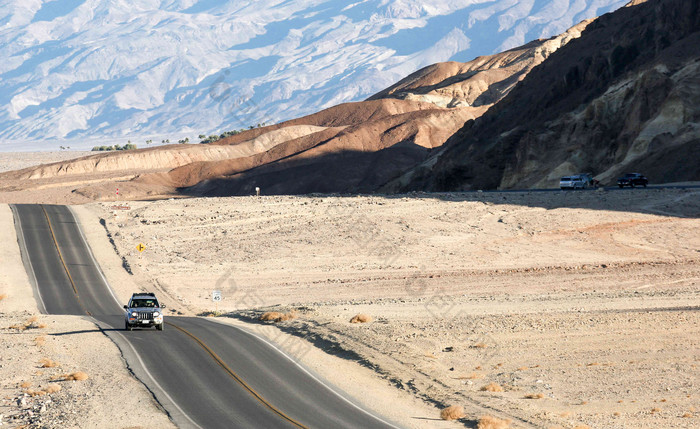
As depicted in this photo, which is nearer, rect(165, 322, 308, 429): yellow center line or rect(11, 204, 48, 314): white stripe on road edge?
rect(165, 322, 308, 429): yellow center line

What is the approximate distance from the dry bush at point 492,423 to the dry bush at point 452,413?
1054mm

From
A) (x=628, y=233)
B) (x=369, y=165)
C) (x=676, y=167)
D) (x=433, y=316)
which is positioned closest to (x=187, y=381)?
(x=433, y=316)

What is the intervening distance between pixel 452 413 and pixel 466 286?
28.6m

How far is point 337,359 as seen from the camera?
33.6 m

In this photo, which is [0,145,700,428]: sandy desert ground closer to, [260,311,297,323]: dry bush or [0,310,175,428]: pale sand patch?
[0,310,175,428]: pale sand patch

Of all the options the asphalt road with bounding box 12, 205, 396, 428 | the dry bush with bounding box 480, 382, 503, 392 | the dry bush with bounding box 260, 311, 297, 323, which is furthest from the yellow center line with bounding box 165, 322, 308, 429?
the dry bush with bounding box 480, 382, 503, 392

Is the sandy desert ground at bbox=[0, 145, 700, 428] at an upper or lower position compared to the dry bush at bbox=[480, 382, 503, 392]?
lower

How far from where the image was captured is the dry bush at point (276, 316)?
42.0 metres

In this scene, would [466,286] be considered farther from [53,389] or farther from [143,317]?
[53,389]

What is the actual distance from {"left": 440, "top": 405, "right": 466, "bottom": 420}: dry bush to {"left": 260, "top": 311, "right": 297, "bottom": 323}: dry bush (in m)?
16.9

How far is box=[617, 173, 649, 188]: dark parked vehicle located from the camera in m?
75.6

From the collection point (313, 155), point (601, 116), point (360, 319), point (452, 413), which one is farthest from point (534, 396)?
point (313, 155)

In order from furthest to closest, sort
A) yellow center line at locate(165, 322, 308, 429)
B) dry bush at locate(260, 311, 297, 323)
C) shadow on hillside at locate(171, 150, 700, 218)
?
shadow on hillside at locate(171, 150, 700, 218)
dry bush at locate(260, 311, 297, 323)
yellow center line at locate(165, 322, 308, 429)

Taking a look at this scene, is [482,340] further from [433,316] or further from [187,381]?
[187,381]
